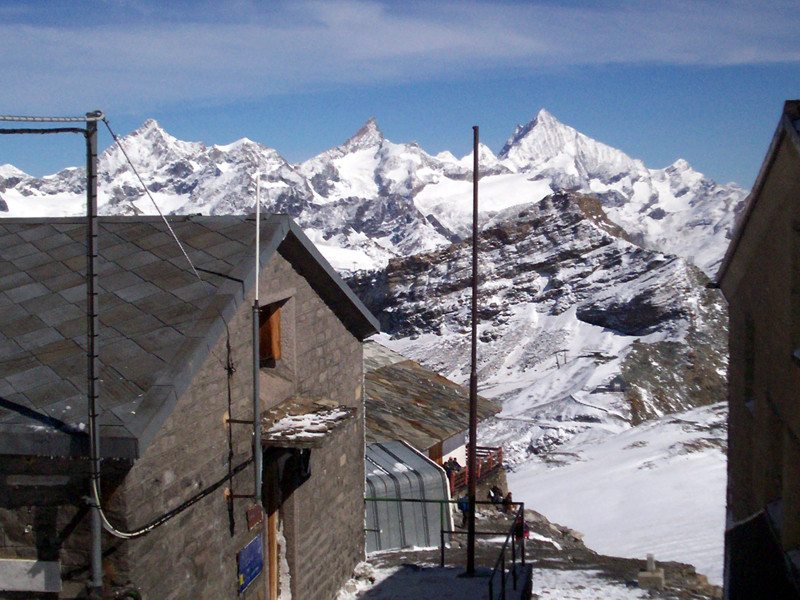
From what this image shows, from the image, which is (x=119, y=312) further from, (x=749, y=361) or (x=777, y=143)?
(x=749, y=361)

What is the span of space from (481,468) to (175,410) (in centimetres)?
1554

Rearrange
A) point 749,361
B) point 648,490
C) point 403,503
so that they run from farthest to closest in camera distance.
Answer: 1. point 648,490
2. point 403,503
3. point 749,361

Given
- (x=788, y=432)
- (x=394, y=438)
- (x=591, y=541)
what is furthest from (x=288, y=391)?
(x=591, y=541)

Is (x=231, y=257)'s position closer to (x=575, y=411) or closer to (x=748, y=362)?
(x=748, y=362)

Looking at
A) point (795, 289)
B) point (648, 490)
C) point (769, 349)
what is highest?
point (795, 289)

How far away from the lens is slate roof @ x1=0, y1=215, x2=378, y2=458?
5.59 metres

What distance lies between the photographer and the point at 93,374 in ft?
17.8

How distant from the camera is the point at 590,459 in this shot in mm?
32594

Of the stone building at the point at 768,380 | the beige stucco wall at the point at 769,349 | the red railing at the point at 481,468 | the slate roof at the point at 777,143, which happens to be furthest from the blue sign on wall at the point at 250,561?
the red railing at the point at 481,468

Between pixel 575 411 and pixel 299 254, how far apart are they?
40.5m

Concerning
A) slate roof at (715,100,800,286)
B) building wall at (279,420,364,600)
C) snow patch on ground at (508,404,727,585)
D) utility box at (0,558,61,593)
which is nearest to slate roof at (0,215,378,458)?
utility box at (0,558,61,593)

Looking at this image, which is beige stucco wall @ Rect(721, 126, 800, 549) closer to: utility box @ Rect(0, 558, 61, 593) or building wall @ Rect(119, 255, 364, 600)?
building wall @ Rect(119, 255, 364, 600)

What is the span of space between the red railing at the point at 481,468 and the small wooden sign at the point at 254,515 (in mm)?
10316

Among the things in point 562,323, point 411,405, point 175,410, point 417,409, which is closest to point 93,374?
point 175,410
